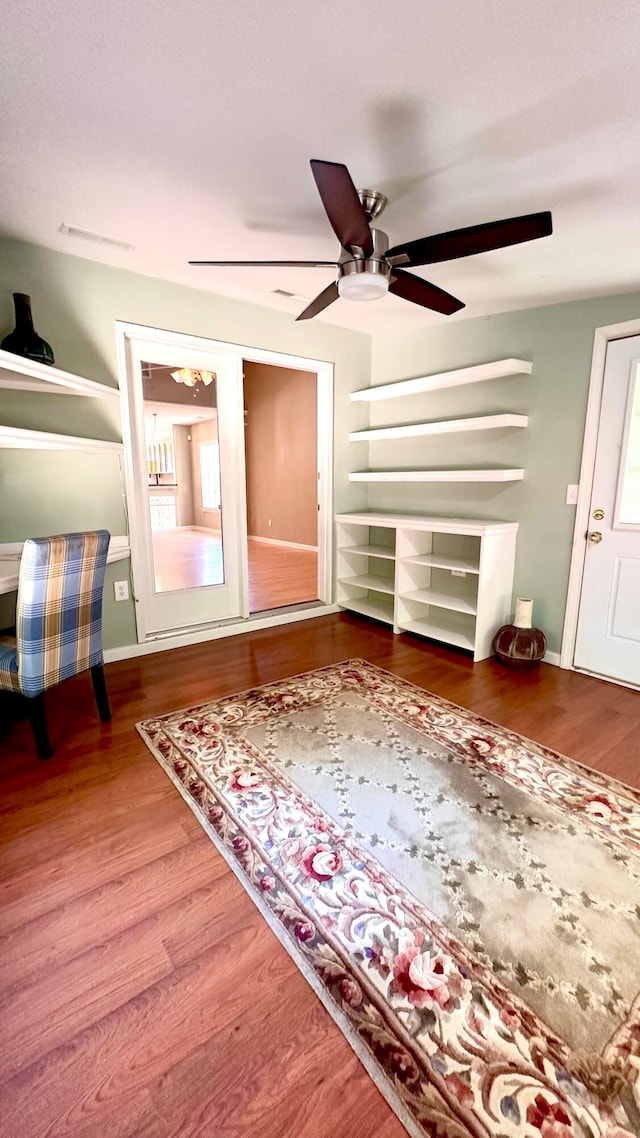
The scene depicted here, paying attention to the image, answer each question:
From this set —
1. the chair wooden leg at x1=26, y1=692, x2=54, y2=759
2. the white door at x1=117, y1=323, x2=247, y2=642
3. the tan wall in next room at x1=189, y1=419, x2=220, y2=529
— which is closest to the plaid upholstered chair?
the chair wooden leg at x1=26, y1=692, x2=54, y2=759

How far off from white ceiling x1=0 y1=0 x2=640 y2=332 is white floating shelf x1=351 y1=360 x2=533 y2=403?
638 mm

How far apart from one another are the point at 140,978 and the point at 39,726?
122 centimetres

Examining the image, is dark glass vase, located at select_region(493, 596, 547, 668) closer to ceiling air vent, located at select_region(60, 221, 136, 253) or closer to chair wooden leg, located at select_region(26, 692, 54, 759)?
chair wooden leg, located at select_region(26, 692, 54, 759)

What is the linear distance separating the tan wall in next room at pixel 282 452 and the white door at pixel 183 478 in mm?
2978

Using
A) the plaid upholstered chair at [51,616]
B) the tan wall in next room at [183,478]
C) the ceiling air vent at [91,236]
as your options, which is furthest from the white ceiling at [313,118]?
the tan wall in next room at [183,478]

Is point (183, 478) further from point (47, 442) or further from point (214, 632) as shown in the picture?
point (47, 442)

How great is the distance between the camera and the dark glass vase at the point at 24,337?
2.43 metres

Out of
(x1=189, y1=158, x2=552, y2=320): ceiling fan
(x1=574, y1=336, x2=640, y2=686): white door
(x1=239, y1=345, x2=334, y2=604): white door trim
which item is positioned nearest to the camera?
(x1=189, y1=158, x2=552, y2=320): ceiling fan

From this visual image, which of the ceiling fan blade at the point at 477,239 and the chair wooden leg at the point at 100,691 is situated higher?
the ceiling fan blade at the point at 477,239

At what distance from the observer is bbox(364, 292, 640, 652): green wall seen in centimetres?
295

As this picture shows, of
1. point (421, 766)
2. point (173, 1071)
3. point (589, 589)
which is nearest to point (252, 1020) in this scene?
point (173, 1071)

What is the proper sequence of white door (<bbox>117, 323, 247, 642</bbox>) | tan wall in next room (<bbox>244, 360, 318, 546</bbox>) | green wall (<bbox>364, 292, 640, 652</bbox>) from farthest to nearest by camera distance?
tan wall in next room (<bbox>244, 360, 318, 546</bbox>) → white door (<bbox>117, 323, 247, 642</bbox>) → green wall (<bbox>364, 292, 640, 652</bbox>)

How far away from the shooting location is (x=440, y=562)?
347cm

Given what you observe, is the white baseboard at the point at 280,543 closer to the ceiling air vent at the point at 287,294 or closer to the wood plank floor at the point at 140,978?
the ceiling air vent at the point at 287,294
